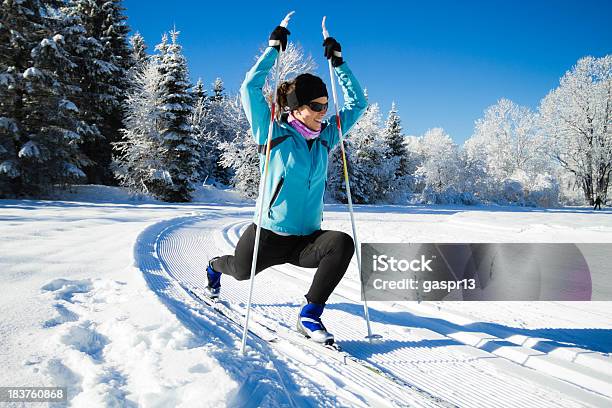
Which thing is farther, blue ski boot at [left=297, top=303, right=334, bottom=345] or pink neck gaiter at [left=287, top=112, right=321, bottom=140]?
pink neck gaiter at [left=287, top=112, right=321, bottom=140]

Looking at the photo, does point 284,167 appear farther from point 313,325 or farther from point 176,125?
point 176,125

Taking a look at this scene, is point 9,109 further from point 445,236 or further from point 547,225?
point 547,225

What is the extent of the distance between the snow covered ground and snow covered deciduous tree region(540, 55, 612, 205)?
27.4 metres

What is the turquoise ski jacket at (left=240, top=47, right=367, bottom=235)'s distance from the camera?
2223 millimetres

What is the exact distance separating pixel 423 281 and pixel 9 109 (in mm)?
15473

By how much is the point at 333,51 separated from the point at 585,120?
2937 centimetres

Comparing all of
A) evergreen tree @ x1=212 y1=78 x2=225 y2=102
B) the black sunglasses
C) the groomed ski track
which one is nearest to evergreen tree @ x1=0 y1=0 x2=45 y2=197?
the groomed ski track

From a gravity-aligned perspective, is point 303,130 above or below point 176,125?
below

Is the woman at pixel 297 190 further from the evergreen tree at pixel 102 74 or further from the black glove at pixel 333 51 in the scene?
the evergreen tree at pixel 102 74

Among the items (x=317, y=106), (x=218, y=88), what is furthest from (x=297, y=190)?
(x=218, y=88)

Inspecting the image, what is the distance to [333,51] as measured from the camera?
262 centimetres

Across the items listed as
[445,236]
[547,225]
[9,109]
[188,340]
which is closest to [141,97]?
[9,109]

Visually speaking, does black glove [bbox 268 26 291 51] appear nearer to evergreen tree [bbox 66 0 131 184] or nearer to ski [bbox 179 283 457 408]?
ski [bbox 179 283 457 408]

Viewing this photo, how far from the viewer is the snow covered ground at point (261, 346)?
62.3 inches
